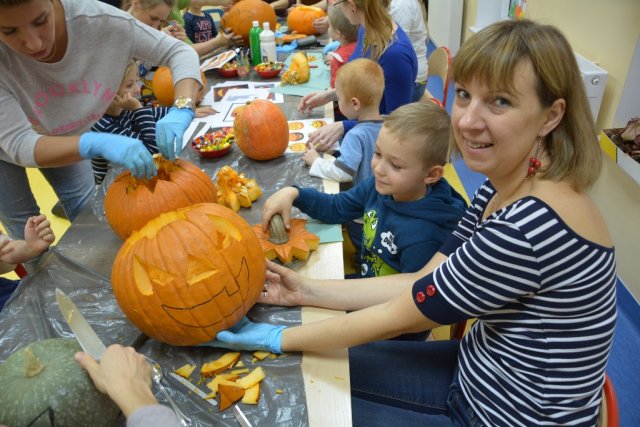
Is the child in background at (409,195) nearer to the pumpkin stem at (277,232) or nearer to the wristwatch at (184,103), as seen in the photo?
the pumpkin stem at (277,232)

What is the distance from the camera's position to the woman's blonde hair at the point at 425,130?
137 centimetres

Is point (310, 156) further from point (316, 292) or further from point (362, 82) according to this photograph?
point (316, 292)

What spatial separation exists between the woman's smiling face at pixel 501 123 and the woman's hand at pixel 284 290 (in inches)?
22.0

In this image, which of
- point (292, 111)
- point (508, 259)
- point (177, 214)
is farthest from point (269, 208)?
point (292, 111)

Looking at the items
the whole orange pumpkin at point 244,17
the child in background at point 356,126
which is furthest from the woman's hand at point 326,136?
the whole orange pumpkin at point 244,17

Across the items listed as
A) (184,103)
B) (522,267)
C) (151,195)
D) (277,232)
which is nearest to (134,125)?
(184,103)

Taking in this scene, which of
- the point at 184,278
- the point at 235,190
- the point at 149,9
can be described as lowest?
the point at 235,190

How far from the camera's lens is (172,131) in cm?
156

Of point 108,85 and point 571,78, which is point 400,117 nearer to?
point 571,78

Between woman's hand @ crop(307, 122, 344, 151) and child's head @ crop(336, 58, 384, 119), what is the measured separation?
10 cm

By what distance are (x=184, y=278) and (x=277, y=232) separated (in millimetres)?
434

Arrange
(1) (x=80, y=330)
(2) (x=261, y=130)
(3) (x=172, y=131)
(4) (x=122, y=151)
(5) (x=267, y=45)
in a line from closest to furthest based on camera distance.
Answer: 1. (1) (x=80, y=330)
2. (4) (x=122, y=151)
3. (3) (x=172, y=131)
4. (2) (x=261, y=130)
5. (5) (x=267, y=45)

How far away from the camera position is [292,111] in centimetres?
246

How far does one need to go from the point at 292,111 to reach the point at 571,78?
178 cm
